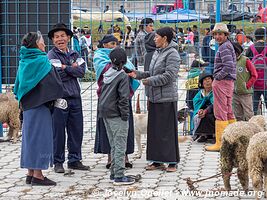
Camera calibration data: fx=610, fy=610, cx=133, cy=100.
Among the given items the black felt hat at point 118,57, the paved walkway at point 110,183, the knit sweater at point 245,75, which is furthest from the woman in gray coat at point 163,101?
the knit sweater at point 245,75

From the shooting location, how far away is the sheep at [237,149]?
618 centimetres

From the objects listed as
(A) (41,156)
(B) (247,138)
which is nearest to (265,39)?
(B) (247,138)

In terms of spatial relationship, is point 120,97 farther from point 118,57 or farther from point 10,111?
point 10,111

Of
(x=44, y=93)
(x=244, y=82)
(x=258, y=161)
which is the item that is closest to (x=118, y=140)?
(x=44, y=93)

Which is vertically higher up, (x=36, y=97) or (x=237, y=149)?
(x=36, y=97)

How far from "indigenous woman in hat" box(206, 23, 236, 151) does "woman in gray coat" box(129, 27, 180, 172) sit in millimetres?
1300

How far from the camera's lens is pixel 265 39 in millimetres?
10031

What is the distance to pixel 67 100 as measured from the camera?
7.56 meters

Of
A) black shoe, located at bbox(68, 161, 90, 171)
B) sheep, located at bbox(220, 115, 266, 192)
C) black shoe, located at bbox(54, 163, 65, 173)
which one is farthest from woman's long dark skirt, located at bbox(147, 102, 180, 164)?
sheep, located at bbox(220, 115, 266, 192)

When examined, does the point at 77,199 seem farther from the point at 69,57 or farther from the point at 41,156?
the point at 69,57

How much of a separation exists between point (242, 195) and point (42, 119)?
2.36 meters

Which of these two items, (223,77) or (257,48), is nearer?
(223,77)

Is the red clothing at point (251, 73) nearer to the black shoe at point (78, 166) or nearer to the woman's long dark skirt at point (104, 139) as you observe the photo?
the woman's long dark skirt at point (104, 139)

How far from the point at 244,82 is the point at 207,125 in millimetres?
879
